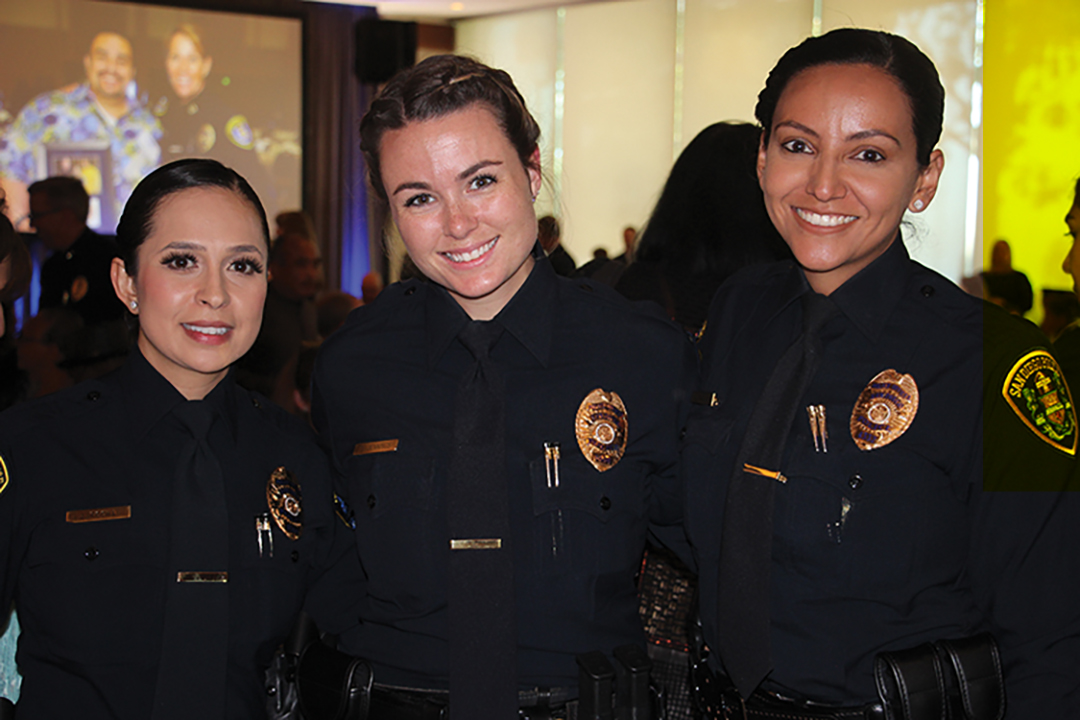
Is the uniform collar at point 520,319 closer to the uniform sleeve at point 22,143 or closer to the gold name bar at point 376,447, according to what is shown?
the gold name bar at point 376,447

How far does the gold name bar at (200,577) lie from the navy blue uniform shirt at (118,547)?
2 cm

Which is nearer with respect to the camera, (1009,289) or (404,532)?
(404,532)

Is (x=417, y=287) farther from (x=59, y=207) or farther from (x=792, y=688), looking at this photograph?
(x=59, y=207)

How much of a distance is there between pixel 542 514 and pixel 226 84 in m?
8.68

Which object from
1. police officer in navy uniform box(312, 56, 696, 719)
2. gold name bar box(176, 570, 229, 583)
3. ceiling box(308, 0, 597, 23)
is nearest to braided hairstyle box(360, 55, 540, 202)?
police officer in navy uniform box(312, 56, 696, 719)

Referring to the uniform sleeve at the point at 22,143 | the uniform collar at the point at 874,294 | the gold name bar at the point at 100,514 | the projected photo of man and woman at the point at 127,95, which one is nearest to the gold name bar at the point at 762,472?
the uniform collar at the point at 874,294

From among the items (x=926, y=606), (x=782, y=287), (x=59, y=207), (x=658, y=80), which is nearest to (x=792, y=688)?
(x=926, y=606)

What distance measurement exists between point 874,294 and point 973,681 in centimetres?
65

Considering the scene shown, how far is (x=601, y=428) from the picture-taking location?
167 centimetres

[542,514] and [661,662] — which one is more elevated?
[542,514]

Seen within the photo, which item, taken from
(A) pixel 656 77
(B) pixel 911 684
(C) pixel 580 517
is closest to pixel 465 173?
(C) pixel 580 517

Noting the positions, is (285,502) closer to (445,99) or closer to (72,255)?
(445,99)

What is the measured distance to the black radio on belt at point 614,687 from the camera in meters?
1.49

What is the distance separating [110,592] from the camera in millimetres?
1580
